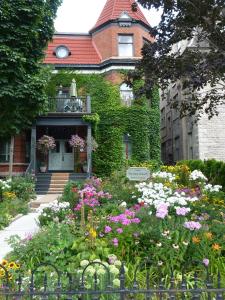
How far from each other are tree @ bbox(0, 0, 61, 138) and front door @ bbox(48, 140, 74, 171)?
19.4 ft

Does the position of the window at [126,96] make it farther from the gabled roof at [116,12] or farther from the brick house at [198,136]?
Result: the gabled roof at [116,12]

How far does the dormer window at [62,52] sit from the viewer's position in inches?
1087

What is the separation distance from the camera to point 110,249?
5328 mm

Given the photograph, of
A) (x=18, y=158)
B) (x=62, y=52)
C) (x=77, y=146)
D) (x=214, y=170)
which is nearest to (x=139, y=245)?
(x=214, y=170)

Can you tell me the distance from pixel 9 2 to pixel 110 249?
50.4 ft

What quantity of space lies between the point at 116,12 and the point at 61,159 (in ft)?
37.2

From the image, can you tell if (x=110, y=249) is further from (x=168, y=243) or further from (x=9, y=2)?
(x=9, y=2)

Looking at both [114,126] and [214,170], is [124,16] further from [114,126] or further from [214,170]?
[214,170]

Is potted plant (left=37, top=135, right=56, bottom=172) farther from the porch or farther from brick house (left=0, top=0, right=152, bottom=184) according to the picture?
brick house (left=0, top=0, right=152, bottom=184)

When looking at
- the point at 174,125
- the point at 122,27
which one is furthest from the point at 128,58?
the point at 174,125

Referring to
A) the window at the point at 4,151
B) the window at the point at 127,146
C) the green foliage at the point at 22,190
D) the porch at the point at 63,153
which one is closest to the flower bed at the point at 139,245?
the green foliage at the point at 22,190

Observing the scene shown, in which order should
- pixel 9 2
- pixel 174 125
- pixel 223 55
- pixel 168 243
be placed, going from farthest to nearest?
1. pixel 174 125
2. pixel 9 2
3. pixel 223 55
4. pixel 168 243

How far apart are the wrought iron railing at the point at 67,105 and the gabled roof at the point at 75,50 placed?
15.0 feet

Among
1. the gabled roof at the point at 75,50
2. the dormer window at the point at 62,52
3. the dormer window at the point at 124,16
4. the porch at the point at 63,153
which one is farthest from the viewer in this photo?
the dormer window at the point at 62,52
